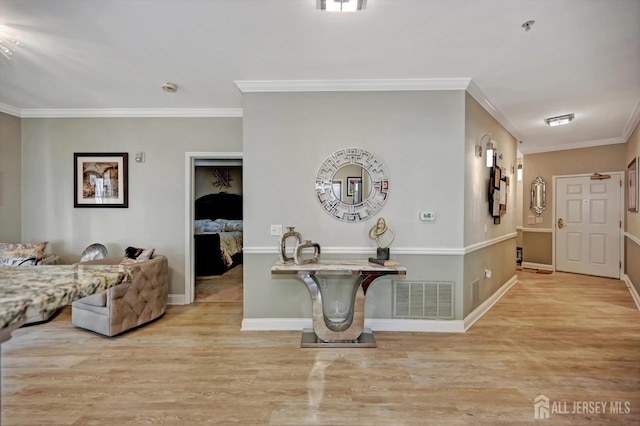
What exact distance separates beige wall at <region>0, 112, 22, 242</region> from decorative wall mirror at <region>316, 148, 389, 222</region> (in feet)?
13.4

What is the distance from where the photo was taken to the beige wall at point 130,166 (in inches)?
161

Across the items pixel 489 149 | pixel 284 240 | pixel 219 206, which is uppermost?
pixel 489 149

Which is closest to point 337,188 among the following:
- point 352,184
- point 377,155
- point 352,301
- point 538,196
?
point 352,184

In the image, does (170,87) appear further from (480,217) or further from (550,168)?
(550,168)

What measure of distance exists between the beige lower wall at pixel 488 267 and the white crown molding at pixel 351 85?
1801 mm

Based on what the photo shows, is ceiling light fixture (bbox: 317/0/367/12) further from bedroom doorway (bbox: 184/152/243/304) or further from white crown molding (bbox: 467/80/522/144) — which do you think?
bedroom doorway (bbox: 184/152/243/304)

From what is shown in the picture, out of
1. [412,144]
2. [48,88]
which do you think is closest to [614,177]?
[412,144]

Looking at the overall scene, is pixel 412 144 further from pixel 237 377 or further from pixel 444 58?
pixel 237 377

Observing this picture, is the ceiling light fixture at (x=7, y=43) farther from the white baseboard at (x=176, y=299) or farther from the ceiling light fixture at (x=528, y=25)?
A: the ceiling light fixture at (x=528, y=25)

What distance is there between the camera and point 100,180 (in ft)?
13.4

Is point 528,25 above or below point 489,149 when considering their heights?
above

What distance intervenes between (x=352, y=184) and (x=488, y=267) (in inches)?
84.7

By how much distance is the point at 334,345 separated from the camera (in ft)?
9.21

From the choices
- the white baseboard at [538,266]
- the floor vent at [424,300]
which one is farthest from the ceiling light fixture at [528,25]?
the white baseboard at [538,266]
